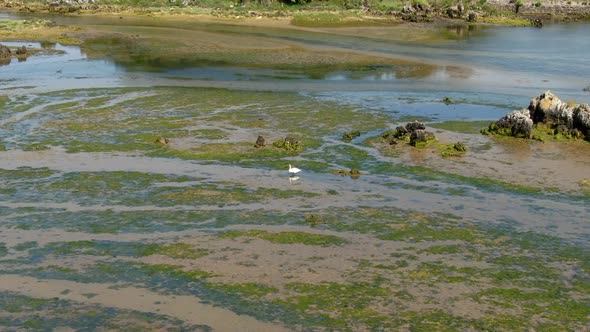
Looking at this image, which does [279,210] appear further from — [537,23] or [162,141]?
[537,23]

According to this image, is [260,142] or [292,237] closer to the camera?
[292,237]

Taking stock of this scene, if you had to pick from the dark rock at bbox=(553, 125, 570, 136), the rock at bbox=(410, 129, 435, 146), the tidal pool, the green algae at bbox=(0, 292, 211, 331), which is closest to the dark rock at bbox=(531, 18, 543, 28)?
the tidal pool

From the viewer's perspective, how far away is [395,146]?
77.6 ft

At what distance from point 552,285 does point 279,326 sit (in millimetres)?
5769

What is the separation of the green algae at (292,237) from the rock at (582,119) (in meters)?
13.8

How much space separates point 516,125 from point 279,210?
11834 millimetres

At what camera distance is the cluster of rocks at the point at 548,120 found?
24984 mm

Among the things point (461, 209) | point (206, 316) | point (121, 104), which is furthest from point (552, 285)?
point (121, 104)

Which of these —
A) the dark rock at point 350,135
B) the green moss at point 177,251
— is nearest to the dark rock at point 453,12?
the dark rock at point 350,135

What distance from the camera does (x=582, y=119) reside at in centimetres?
2522

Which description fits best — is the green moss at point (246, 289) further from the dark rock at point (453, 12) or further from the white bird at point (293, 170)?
the dark rock at point (453, 12)

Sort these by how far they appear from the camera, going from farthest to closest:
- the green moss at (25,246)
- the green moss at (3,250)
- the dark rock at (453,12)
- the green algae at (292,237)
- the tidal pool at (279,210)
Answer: the dark rock at (453,12), the green algae at (292,237), the green moss at (25,246), the green moss at (3,250), the tidal pool at (279,210)

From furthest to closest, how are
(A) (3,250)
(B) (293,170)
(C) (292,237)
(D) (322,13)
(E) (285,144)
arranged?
(D) (322,13) → (E) (285,144) → (B) (293,170) → (C) (292,237) → (A) (3,250)

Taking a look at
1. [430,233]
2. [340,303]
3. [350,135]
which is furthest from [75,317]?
[350,135]
